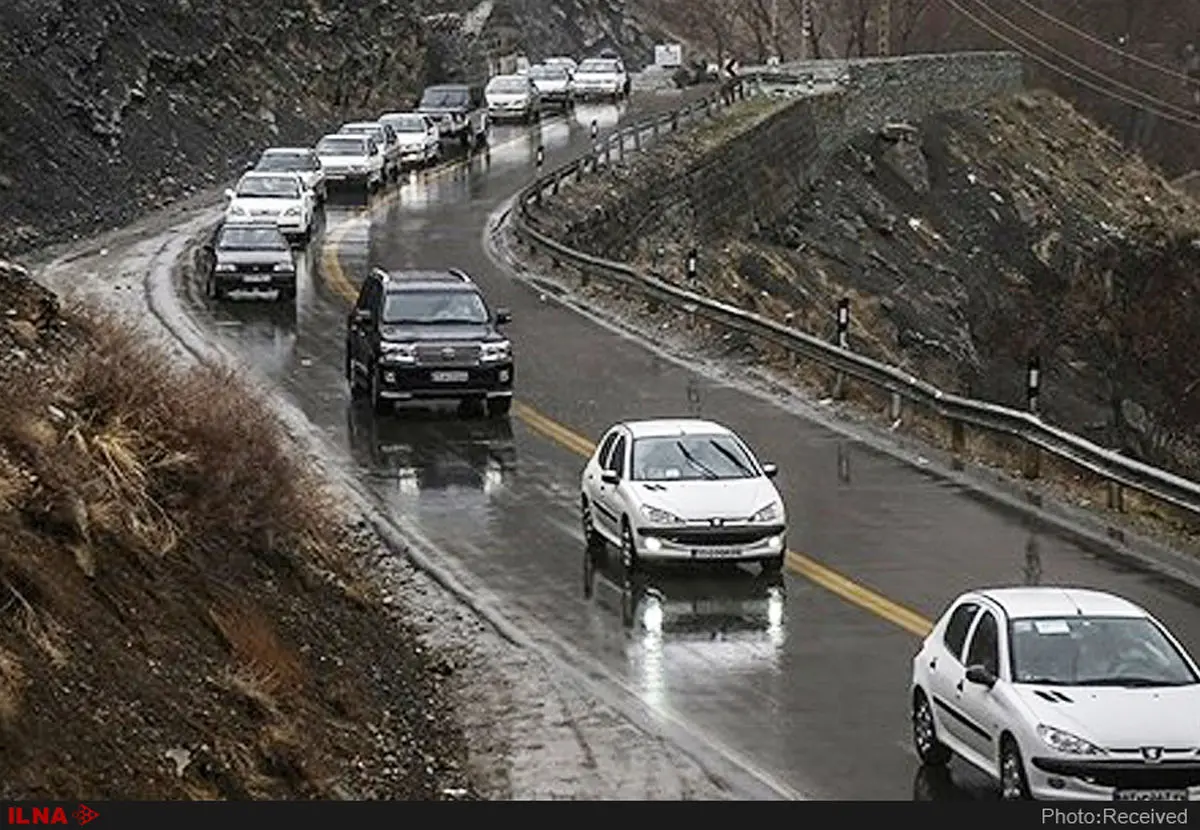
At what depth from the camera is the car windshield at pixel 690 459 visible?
2255cm

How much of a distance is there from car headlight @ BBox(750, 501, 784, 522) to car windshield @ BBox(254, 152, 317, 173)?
3587cm

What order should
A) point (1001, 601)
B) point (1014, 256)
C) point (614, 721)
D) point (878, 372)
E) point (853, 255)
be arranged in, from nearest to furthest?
point (1001, 601), point (614, 721), point (878, 372), point (853, 255), point (1014, 256)

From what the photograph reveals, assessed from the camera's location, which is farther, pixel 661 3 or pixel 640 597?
pixel 661 3

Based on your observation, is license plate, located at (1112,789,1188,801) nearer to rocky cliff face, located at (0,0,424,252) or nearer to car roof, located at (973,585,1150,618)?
car roof, located at (973,585,1150,618)

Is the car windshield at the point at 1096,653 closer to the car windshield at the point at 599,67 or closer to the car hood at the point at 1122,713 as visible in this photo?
the car hood at the point at 1122,713

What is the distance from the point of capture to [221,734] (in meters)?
13.5


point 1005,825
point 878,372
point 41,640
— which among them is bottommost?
point 878,372

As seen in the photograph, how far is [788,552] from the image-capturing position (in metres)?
22.9

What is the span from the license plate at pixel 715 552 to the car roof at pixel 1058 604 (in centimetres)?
610

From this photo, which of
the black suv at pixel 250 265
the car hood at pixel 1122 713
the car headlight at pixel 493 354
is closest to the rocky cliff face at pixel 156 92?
the black suv at pixel 250 265

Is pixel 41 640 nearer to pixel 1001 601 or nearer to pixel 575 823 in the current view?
pixel 575 823

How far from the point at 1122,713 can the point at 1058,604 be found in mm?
1505

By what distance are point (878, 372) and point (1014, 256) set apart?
49.0 metres

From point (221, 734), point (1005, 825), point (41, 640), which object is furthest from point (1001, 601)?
point (41, 640)
